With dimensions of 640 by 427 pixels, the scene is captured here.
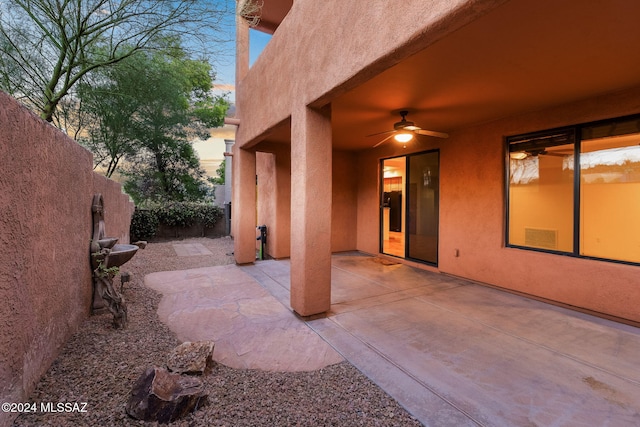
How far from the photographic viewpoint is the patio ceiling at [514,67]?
2125 millimetres

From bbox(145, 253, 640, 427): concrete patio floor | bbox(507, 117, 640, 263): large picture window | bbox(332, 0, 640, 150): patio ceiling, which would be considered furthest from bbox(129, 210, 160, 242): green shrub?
bbox(507, 117, 640, 263): large picture window

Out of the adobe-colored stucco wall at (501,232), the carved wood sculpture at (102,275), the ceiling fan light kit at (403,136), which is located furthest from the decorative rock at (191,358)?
the adobe-colored stucco wall at (501,232)

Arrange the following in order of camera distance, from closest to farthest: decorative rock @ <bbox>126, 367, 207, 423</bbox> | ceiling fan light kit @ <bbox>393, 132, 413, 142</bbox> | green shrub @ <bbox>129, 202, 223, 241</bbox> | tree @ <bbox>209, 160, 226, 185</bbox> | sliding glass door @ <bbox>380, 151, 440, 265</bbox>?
decorative rock @ <bbox>126, 367, 207, 423</bbox>
ceiling fan light kit @ <bbox>393, 132, 413, 142</bbox>
sliding glass door @ <bbox>380, 151, 440, 265</bbox>
green shrub @ <bbox>129, 202, 223, 241</bbox>
tree @ <bbox>209, 160, 226, 185</bbox>

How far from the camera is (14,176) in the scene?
180cm

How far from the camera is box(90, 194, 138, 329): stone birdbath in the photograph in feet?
10.2

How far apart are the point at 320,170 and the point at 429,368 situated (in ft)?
7.54

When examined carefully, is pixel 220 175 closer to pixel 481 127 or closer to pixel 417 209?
pixel 417 209

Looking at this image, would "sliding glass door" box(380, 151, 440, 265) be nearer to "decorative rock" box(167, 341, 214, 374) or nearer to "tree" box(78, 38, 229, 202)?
"decorative rock" box(167, 341, 214, 374)

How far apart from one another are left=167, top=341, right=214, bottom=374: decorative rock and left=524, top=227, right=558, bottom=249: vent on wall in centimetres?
476

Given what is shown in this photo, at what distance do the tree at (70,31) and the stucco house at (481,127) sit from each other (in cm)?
135

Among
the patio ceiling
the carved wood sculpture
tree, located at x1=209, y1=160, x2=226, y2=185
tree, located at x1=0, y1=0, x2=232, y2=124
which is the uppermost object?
tree, located at x1=0, y1=0, x2=232, y2=124

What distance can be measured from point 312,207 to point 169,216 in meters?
9.14

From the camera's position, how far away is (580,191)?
12.9ft

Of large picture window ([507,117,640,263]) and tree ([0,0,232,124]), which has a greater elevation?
tree ([0,0,232,124])
